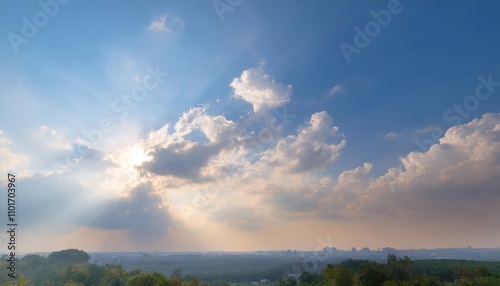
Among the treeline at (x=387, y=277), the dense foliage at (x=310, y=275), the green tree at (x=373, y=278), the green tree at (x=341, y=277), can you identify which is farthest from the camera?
the green tree at (x=341, y=277)

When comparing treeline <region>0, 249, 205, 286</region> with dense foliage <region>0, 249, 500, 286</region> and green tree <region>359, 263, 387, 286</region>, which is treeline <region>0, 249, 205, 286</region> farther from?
green tree <region>359, 263, 387, 286</region>

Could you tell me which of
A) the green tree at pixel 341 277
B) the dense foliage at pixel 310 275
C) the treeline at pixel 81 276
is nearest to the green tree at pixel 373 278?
the dense foliage at pixel 310 275

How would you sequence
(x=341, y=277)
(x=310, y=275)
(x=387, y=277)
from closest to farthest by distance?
1. (x=387, y=277)
2. (x=341, y=277)
3. (x=310, y=275)

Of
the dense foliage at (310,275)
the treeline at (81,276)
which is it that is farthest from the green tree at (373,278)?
the treeline at (81,276)

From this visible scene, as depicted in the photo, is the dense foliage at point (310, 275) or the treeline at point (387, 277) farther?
the dense foliage at point (310, 275)

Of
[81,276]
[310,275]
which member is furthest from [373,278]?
[81,276]

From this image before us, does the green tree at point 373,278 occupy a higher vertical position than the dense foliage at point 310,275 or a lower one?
higher

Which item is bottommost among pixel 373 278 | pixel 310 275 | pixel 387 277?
pixel 310 275

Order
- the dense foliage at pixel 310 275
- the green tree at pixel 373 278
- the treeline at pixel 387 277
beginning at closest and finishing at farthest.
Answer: the green tree at pixel 373 278 < the treeline at pixel 387 277 < the dense foliage at pixel 310 275

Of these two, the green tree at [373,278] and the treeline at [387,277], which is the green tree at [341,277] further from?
the green tree at [373,278]

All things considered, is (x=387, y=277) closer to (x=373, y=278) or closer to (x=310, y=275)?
(x=373, y=278)
